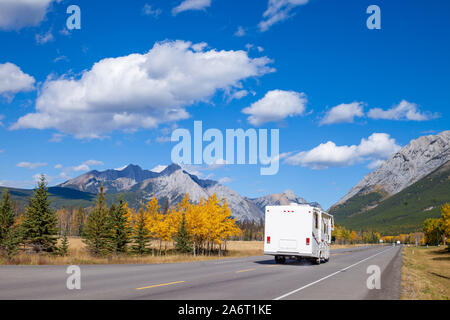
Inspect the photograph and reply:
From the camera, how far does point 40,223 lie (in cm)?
3778

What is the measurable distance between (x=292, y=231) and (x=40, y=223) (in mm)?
26112

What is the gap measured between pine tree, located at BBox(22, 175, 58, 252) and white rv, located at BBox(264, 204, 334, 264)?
22997 mm

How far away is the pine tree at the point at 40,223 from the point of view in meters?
37.2

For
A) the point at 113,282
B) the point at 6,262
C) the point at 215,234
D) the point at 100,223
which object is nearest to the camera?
the point at 113,282

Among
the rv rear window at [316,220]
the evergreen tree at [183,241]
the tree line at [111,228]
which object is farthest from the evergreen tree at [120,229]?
the rv rear window at [316,220]

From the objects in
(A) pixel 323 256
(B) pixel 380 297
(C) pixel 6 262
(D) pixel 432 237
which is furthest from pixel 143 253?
(D) pixel 432 237

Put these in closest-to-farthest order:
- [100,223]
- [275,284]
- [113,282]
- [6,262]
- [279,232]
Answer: [113,282]
[275,284]
[6,262]
[279,232]
[100,223]

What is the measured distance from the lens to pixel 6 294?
10039 mm

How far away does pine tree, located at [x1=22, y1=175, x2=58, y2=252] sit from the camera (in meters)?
37.2

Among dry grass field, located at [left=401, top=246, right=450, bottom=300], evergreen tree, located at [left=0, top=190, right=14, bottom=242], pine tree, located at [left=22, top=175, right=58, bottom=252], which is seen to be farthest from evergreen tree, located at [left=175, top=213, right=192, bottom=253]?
dry grass field, located at [left=401, top=246, right=450, bottom=300]

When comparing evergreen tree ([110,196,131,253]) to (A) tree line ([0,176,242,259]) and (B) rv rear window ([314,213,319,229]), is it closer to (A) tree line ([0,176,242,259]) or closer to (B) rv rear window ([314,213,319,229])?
(A) tree line ([0,176,242,259])
